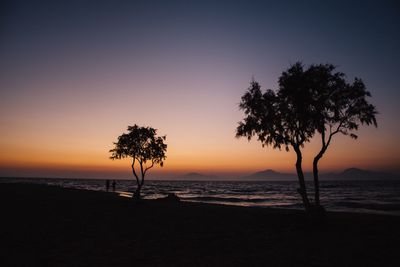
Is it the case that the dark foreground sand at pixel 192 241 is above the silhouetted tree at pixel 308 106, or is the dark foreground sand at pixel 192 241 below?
below

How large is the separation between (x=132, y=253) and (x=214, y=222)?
1062cm

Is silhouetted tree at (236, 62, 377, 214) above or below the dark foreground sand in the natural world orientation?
above

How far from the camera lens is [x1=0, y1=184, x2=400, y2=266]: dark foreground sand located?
1162 cm

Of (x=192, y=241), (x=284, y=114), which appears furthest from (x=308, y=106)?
(x=192, y=241)

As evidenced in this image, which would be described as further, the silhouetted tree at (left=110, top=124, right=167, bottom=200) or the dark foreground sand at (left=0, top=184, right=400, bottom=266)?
the silhouetted tree at (left=110, top=124, right=167, bottom=200)

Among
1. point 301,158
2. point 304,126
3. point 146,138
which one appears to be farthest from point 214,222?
point 146,138

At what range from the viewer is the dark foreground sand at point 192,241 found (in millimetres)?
11625

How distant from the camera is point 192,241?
50.6ft

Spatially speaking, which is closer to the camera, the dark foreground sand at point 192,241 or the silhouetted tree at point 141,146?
the dark foreground sand at point 192,241

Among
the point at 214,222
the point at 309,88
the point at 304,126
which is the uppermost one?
the point at 309,88

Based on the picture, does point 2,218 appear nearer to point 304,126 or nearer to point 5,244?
point 5,244

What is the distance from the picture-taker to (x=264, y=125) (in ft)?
72.2

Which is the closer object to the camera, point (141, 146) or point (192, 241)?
point (192, 241)

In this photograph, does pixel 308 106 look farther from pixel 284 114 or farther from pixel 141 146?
pixel 141 146
